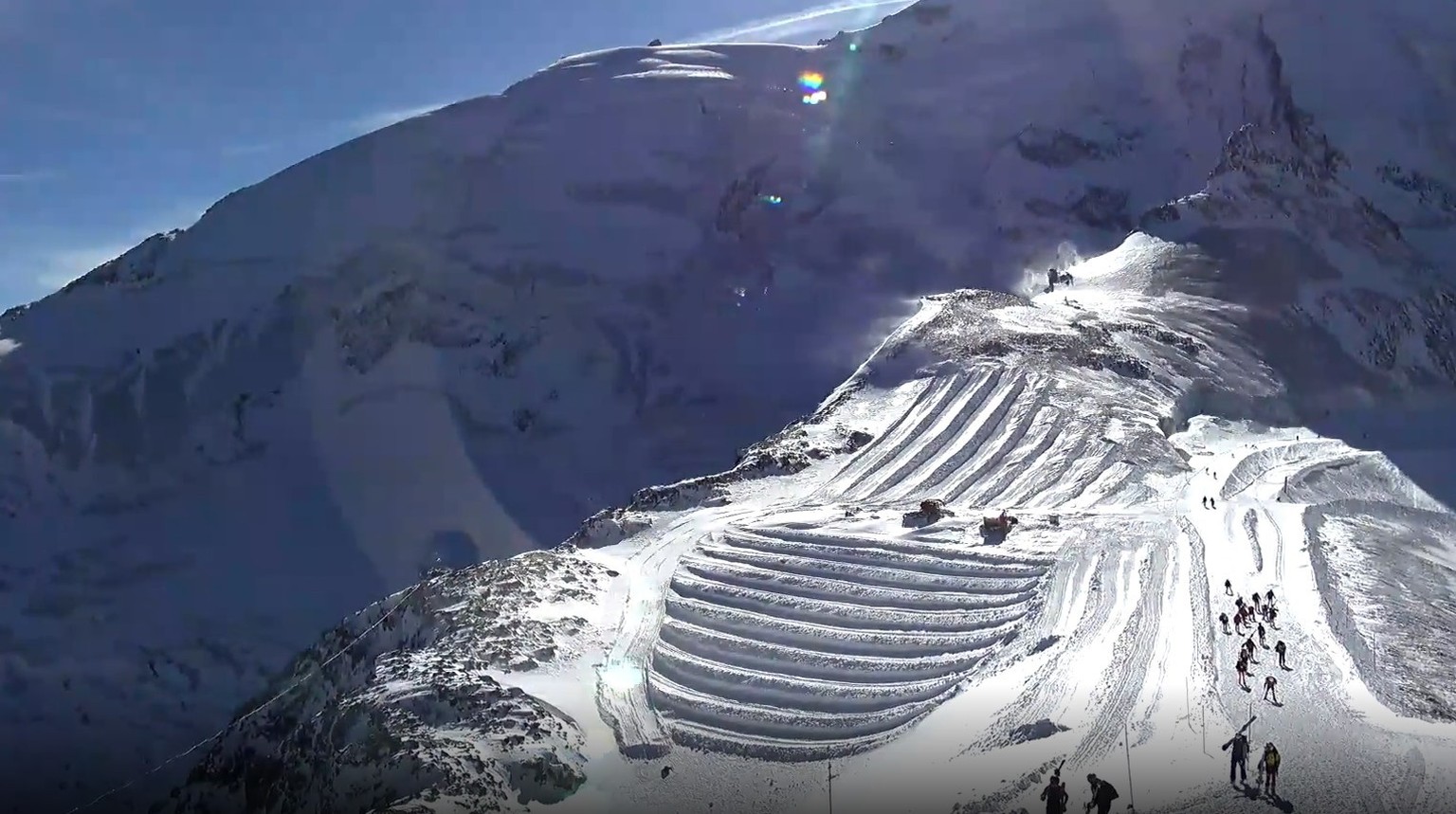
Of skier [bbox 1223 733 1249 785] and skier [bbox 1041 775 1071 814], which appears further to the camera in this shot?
skier [bbox 1223 733 1249 785]

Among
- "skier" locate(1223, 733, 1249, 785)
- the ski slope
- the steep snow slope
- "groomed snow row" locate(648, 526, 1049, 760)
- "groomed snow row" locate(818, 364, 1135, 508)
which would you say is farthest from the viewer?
"groomed snow row" locate(818, 364, 1135, 508)

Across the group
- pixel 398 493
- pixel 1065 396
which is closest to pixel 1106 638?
pixel 1065 396

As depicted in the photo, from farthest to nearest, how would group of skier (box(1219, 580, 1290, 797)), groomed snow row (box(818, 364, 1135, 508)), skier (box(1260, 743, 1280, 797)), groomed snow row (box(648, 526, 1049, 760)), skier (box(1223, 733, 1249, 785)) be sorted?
groomed snow row (box(818, 364, 1135, 508)), groomed snow row (box(648, 526, 1049, 760)), skier (box(1223, 733, 1249, 785)), group of skier (box(1219, 580, 1290, 797)), skier (box(1260, 743, 1280, 797))

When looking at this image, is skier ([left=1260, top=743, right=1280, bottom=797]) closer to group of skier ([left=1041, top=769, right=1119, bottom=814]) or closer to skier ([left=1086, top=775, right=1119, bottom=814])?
group of skier ([left=1041, top=769, right=1119, bottom=814])

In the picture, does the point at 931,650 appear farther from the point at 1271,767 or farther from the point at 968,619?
the point at 1271,767

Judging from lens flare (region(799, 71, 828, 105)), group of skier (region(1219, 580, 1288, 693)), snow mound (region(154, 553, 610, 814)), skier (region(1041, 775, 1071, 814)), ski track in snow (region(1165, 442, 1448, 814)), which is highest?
lens flare (region(799, 71, 828, 105))

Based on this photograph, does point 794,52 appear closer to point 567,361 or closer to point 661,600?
point 567,361

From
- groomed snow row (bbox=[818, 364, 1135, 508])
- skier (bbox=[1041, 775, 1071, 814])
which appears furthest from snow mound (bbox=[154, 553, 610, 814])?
groomed snow row (bbox=[818, 364, 1135, 508])
